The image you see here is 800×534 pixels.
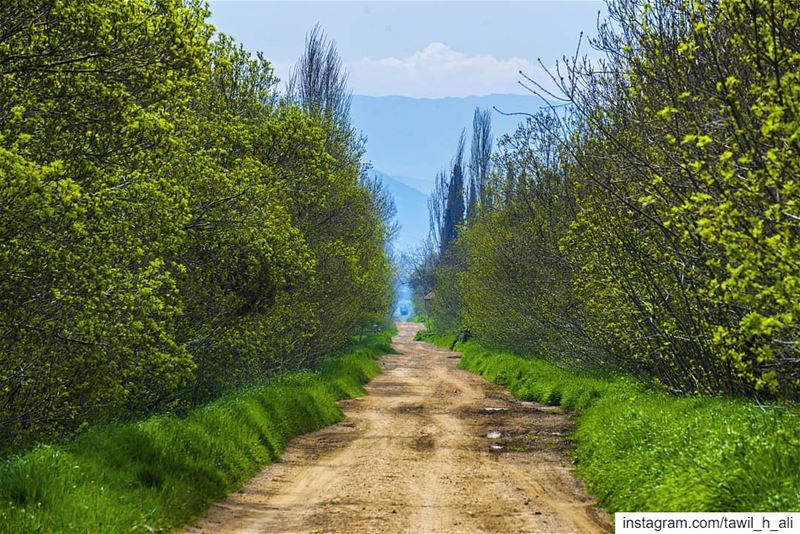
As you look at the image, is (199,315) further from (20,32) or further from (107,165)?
(20,32)

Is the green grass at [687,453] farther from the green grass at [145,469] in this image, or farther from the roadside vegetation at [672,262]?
the green grass at [145,469]

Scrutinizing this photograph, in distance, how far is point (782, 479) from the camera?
821cm

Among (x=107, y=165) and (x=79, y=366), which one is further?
(x=79, y=366)

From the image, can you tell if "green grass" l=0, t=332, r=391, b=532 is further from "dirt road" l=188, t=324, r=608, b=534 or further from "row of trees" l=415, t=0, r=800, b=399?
"row of trees" l=415, t=0, r=800, b=399

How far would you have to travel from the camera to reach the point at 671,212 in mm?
11422

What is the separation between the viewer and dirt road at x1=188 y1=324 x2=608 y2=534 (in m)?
10.6

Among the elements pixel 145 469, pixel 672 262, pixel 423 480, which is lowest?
pixel 423 480

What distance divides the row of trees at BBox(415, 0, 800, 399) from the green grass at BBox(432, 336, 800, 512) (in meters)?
0.78

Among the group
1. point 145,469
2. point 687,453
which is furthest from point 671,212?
point 145,469

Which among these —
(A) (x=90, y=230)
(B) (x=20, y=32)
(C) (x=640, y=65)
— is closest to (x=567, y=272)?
→ (C) (x=640, y=65)

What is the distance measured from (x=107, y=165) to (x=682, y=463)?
9787 mm

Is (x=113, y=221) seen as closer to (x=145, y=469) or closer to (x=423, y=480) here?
(x=145, y=469)

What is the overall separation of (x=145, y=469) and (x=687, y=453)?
24.4 ft

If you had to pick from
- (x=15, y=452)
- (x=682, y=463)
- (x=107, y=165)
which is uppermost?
(x=107, y=165)
